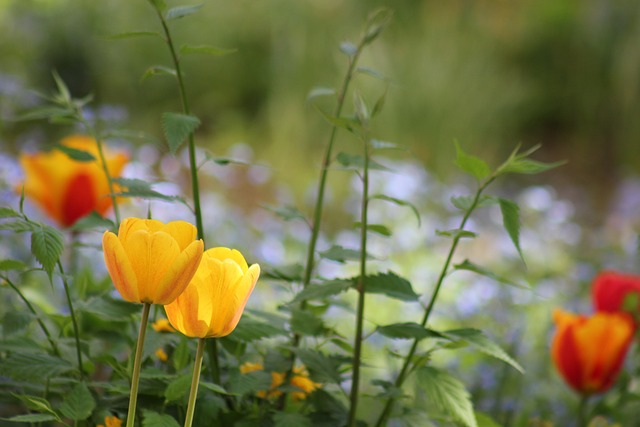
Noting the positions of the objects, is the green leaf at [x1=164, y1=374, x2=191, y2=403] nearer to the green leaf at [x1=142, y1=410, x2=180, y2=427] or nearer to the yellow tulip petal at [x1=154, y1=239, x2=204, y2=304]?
the green leaf at [x1=142, y1=410, x2=180, y2=427]

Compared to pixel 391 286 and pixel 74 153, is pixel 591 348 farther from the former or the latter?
pixel 74 153

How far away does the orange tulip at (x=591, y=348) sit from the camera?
1488 mm

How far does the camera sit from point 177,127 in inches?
37.9

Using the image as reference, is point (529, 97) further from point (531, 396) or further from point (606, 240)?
point (531, 396)

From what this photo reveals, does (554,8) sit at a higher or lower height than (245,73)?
higher

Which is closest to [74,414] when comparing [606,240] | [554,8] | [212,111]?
[606,240]

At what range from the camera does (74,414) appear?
0.90m

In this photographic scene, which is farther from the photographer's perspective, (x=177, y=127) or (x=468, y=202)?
(x=468, y=202)

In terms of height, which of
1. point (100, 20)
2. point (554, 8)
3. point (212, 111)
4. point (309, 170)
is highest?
point (554, 8)

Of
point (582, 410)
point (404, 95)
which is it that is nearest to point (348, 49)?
point (582, 410)

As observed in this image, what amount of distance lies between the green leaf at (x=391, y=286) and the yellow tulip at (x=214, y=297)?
24 cm

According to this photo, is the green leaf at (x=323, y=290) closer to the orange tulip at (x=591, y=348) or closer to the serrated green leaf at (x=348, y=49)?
the serrated green leaf at (x=348, y=49)

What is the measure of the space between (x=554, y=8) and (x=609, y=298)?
31.8 feet

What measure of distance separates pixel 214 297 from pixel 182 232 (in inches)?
3.0
